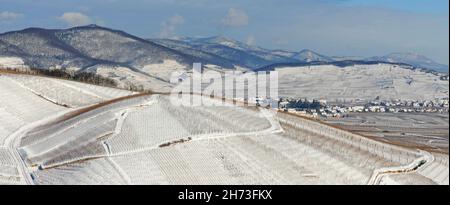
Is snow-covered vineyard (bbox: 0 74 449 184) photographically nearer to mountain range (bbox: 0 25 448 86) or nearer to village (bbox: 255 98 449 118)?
village (bbox: 255 98 449 118)

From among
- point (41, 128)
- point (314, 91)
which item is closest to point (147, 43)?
point (314, 91)

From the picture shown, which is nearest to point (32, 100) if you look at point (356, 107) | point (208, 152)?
point (208, 152)

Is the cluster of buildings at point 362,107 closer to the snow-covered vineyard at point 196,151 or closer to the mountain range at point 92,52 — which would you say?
the mountain range at point 92,52

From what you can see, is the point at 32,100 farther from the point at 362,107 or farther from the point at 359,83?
the point at 359,83

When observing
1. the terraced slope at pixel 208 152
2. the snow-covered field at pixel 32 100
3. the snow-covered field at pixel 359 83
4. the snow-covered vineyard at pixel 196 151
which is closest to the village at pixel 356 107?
the snow-covered field at pixel 359 83

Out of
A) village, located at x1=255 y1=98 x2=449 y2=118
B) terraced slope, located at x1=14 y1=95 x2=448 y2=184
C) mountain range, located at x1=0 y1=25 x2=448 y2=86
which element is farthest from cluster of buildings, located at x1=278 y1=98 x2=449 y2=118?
terraced slope, located at x1=14 y1=95 x2=448 y2=184

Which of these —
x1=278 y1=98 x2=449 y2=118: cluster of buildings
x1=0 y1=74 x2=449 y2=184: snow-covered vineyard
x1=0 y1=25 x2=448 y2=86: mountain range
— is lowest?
x1=278 y1=98 x2=449 y2=118: cluster of buildings
